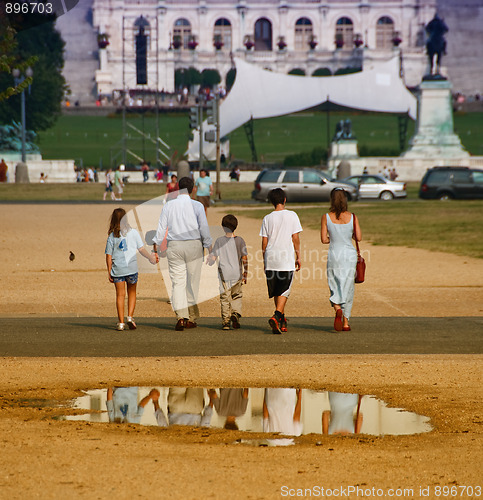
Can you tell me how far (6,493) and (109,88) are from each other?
4224 inches

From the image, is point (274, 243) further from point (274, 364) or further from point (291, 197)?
point (291, 197)

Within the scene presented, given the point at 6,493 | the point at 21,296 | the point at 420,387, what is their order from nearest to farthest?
the point at 6,493 → the point at 420,387 → the point at 21,296

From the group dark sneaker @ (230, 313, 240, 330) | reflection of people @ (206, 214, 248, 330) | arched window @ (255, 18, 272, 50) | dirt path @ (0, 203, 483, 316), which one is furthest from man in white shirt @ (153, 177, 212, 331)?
arched window @ (255, 18, 272, 50)

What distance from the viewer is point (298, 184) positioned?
3572 centimetres

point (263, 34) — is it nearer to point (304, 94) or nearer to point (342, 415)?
point (304, 94)

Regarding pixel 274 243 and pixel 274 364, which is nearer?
pixel 274 364

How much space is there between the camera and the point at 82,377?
8.08 m

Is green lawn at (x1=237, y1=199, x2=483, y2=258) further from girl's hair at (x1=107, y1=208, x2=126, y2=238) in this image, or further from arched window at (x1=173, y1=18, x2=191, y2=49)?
arched window at (x1=173, y1=18, x2=191, y2=49)

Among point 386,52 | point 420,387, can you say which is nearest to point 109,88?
point 386,52

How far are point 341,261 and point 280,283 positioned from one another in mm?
669

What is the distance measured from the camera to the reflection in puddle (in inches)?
259

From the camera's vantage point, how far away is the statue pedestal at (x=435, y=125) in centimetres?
5150

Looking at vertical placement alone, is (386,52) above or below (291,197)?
above

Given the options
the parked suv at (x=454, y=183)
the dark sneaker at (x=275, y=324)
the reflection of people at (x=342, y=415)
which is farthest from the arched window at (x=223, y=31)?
the reflection of people at (x=342, y=415)
